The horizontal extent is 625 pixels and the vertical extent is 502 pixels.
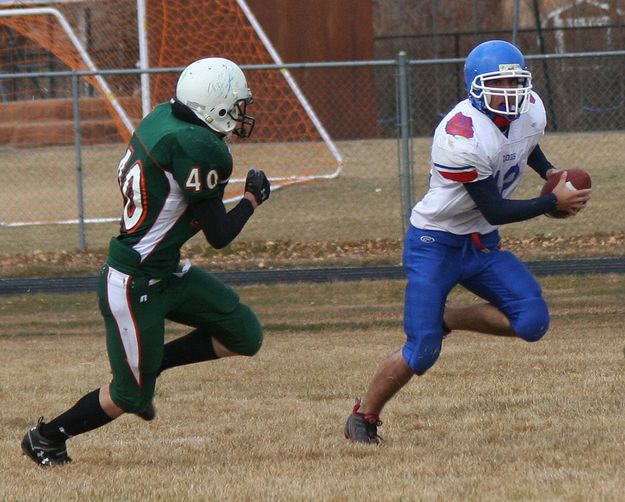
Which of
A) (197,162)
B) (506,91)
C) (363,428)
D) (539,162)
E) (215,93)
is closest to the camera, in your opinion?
(197,162)

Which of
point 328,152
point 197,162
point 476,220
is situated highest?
point 197,162

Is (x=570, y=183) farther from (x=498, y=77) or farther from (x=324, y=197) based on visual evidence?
(x=324, y=197)

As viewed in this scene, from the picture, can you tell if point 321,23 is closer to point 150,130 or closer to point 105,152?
point 105,152

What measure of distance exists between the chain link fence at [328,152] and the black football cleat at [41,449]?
6.96m

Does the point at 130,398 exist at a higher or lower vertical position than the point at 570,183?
lower

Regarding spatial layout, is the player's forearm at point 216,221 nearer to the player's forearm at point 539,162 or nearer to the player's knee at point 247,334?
the player's knee at point 247,334

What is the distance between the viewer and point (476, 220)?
17.9 feet

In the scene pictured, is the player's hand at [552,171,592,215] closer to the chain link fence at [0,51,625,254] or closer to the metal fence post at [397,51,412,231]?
the chain link fence at [0,51,625,254]

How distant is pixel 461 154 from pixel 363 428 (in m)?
1.33

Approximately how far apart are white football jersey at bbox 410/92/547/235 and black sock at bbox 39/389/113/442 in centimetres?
162

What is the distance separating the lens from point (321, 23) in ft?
78.6

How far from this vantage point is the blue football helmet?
523cm

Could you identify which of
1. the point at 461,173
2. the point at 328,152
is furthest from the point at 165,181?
the point at 328,152

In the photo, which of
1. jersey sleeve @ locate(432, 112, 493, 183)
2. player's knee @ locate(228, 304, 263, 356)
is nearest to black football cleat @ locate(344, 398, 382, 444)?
player's knee @ locate(228, 304, 263, 356)
